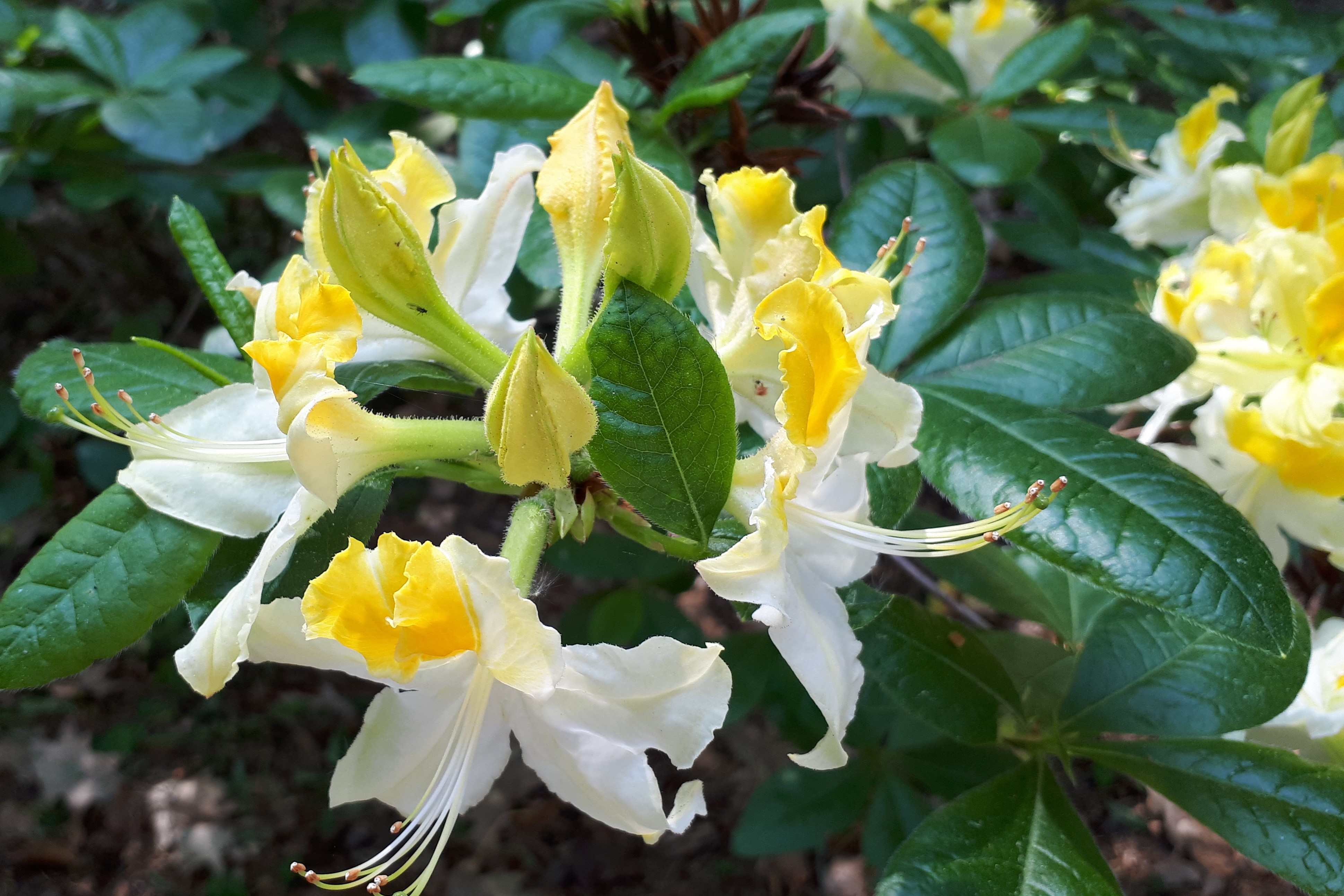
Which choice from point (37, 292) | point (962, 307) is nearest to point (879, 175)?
point (962, 307)

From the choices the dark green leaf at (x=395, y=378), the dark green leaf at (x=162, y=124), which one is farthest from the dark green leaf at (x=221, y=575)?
the dark green leaf at (x=162, y=124)

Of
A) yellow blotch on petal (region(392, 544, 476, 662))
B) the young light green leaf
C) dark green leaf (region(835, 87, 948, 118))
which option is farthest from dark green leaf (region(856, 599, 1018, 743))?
dark green leaf (region(835, 87, 948, 118))

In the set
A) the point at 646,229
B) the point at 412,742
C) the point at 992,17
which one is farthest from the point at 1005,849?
the point at 992,17

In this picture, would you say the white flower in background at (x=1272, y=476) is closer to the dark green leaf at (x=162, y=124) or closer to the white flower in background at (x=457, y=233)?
the white flower in background at (x=457, y=233)

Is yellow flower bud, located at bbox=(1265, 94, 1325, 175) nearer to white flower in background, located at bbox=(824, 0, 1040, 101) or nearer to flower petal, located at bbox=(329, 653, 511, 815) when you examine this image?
white flower in background, located at bbox=(824, 0, 1040, 101)

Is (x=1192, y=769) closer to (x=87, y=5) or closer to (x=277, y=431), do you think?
(x=277, y=431)
